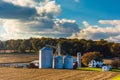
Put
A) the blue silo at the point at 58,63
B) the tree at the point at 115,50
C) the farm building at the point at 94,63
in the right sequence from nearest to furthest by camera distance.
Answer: the blue silo at the point at 58,63 < the farm building at the point at 94,63 < the tree at the point at 115,50

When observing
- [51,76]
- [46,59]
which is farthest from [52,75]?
[46,59]

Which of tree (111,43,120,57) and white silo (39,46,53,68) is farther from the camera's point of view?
tree (111,43,120,57)

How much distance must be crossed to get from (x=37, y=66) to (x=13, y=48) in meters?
82.3

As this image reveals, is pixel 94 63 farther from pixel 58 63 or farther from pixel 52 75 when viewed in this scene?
pixel 52 75

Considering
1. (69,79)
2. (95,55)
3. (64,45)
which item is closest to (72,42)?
(64,45)

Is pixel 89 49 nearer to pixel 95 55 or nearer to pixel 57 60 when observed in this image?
pixel 95 55

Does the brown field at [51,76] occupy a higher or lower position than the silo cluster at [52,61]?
lower

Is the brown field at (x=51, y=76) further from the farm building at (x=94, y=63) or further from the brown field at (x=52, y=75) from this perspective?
the farm building at (x=94, y=63)

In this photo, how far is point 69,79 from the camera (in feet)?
137

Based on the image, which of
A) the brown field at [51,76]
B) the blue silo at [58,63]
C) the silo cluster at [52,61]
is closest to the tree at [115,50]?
the silo cluster at [52,61]

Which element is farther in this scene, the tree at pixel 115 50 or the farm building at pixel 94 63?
the tree at pixel 115 50

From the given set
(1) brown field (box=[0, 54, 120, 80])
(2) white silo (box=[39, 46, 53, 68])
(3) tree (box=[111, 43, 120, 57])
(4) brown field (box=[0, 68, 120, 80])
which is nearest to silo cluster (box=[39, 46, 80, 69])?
(2) white silo (box=[39, 46, 53, 68])

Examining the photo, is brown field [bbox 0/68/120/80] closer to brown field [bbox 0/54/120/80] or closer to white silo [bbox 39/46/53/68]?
brown field [bbox 0/54/120/80]

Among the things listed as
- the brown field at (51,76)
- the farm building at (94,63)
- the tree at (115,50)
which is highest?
the tree at (115,50)
